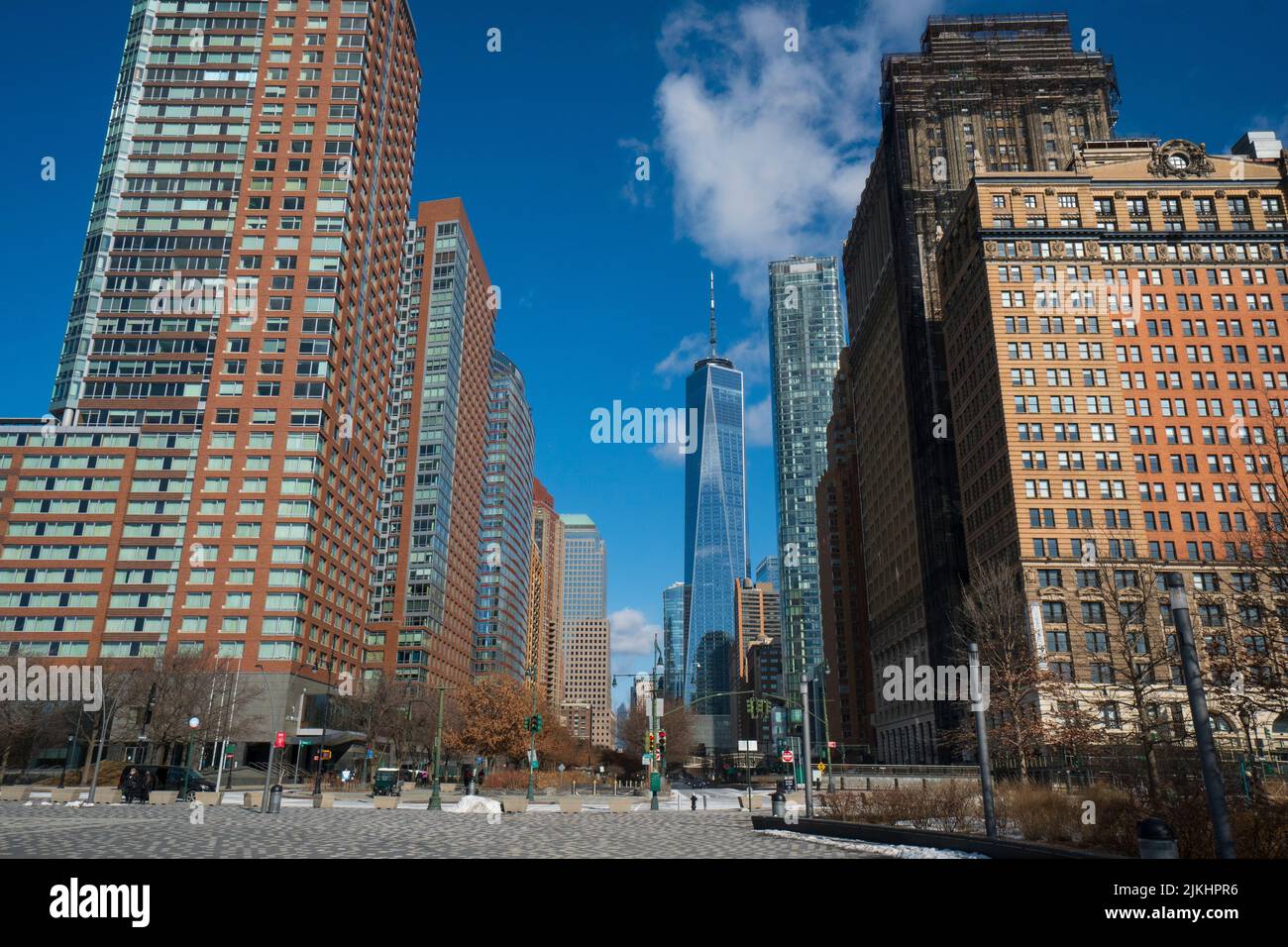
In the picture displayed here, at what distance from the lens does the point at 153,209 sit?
10462 centimetres

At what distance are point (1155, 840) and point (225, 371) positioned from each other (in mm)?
101939

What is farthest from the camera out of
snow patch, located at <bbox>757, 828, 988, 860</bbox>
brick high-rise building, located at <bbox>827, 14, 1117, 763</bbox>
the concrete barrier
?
brick high-rise building, located at <bbox>827, 14, 1117, 763</bbox>

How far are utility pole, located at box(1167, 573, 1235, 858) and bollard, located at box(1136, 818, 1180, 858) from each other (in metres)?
0.93

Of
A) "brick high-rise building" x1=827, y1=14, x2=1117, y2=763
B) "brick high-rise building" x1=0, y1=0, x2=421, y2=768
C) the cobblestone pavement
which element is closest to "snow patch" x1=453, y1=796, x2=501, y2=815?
the cobblestone pavement

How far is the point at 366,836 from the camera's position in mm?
27219

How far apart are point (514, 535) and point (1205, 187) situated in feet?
474

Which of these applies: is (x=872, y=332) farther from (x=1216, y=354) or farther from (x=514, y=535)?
(x=514, y=535)

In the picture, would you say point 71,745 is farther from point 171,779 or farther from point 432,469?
point 432,469

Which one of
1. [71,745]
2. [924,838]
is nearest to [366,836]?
[924,838]

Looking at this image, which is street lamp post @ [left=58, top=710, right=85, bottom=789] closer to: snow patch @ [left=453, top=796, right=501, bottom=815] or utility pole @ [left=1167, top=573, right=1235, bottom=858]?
snow patch @ [left=453, top=796, right=501, bottom=815]

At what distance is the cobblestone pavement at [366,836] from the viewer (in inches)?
A: 838

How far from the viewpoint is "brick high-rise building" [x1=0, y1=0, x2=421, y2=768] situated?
299 ft

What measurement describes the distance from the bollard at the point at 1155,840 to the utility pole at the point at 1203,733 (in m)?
0.93
